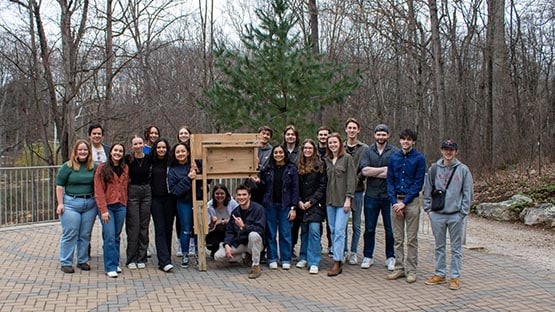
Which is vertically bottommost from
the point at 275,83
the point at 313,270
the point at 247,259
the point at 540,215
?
the point at 313,270

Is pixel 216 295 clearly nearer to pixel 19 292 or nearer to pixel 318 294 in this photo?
pixel 318 294

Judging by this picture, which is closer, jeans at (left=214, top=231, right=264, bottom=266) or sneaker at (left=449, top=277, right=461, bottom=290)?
sneaker at (left=449, top=277, right=461, bottom=290)

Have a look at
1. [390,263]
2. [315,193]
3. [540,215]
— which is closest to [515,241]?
[540,215]

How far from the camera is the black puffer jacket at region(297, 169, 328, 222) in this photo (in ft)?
23.8

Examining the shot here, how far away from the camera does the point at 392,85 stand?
3047cm

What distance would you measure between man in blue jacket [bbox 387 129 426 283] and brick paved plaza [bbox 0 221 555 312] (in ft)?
1.40

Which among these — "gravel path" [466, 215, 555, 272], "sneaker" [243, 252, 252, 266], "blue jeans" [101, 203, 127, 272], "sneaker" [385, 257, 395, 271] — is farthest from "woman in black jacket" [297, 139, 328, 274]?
"gravel path" [466, 215, 555, 272]

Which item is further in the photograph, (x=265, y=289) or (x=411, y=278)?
(x=411, y=278)

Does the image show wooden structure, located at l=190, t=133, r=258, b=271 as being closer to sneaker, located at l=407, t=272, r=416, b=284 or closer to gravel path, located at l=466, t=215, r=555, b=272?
sneaker, located at l=407, t=272, r=416, b=284

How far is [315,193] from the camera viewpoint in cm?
726

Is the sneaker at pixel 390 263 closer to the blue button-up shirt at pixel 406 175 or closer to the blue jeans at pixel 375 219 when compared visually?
the blue jeans at pixel 375 219

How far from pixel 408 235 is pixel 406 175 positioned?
2.52 ft

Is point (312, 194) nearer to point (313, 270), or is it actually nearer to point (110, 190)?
point (313, 270)

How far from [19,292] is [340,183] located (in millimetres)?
4061
